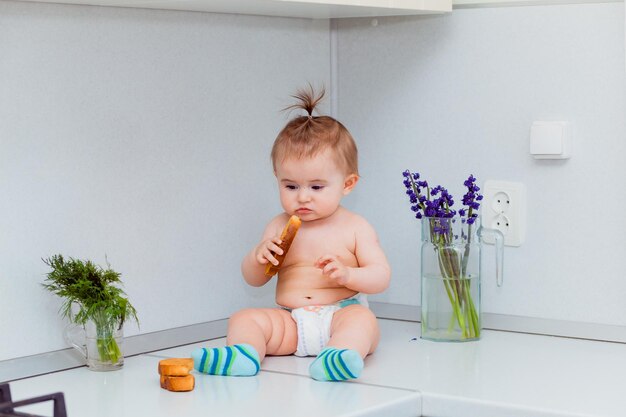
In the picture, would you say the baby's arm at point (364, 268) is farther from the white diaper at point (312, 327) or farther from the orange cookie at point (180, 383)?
the orange cookie at point (180, 383)

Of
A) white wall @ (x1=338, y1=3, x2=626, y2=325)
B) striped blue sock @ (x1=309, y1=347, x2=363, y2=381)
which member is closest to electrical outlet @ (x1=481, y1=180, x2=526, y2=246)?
white wall @ (x1=338, y1=3, x2=626, y2=325)

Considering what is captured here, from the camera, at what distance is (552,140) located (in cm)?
164

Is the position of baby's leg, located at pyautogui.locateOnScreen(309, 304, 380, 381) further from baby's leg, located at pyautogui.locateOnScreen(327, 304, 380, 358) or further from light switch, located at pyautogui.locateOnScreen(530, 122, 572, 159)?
light switch, located at pyautogui.locateOnScreen(530, 122, 572, 159)

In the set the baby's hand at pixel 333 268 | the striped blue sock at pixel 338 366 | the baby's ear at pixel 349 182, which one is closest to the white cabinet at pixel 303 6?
the baby's ear at pixel 349 182

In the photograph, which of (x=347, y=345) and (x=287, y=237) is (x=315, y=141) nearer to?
(x=287, y=237)

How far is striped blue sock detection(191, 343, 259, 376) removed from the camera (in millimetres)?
1393

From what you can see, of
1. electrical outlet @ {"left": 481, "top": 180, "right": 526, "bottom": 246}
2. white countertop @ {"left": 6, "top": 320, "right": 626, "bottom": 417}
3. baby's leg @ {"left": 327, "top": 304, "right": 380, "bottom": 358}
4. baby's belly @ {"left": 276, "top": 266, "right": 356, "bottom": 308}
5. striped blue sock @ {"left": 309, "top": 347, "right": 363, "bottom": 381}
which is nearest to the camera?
white countertop @ {"left": 6, "top": 320, "right": 626, "bottom": 417}

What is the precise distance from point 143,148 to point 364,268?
1.22 ft

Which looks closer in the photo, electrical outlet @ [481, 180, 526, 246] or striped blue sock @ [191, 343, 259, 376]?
striped blue sock @ [191, 343, 259, 376]

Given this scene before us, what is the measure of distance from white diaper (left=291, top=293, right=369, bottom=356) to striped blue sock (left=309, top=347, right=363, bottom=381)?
158 millimetres

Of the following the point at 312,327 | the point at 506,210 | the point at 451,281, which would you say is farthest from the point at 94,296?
the point at 506,210

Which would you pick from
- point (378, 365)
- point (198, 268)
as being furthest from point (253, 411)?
point (198, 268)

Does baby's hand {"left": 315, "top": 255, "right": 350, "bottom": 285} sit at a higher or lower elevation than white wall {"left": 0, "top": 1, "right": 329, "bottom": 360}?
lower

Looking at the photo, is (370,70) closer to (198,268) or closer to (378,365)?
(198,268)
